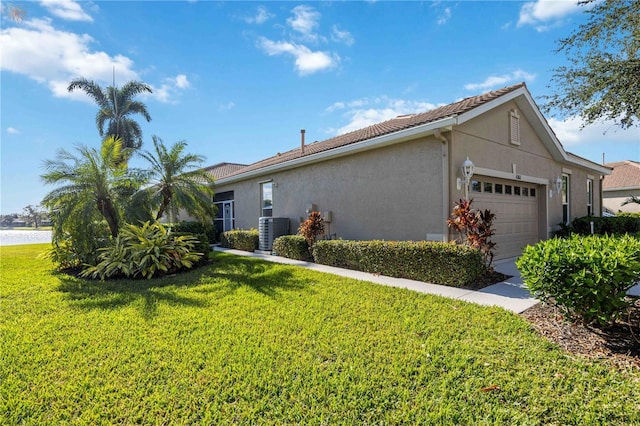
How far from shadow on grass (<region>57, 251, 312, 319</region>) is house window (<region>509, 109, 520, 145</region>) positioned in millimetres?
8502

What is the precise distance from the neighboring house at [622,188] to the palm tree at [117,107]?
132 ft

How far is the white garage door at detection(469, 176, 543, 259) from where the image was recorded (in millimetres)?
9305

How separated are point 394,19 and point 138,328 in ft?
33.9

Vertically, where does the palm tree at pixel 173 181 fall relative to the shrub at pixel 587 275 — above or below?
above

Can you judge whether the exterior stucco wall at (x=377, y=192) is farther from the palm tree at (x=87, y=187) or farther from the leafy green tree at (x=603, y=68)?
the palm tree at (x=87, y=187)

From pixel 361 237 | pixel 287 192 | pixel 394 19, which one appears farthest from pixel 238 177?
pixel 394 19

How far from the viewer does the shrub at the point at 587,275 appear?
3.65 m

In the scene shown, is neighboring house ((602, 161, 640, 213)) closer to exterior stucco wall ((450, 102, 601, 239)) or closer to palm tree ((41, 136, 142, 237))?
exterior stucco wall ((450, 102, 601, 239))

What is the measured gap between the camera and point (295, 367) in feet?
11.1

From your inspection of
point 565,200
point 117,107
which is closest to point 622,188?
point 565,200

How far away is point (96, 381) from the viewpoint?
126 inches

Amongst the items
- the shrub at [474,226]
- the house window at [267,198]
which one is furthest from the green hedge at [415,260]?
the house window at [267,198]

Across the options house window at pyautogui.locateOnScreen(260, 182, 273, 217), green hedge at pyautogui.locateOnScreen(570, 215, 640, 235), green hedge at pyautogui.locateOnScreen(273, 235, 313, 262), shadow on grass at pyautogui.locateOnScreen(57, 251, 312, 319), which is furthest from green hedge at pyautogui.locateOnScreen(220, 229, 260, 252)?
green hedge at pyautogui.locateOnScreen(570, 215, 640, 235)

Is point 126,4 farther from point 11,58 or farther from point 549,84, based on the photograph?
point 549,84
